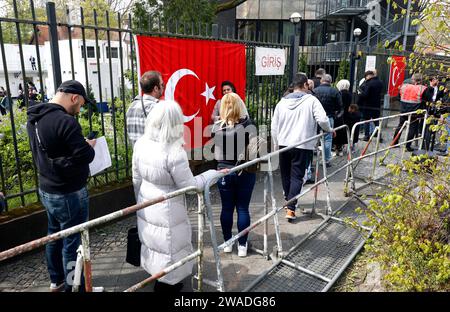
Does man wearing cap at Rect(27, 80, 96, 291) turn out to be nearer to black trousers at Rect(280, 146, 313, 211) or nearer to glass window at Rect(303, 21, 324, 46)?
black trousers at Rect(280, 146, 313, 211)

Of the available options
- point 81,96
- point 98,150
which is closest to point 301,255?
point 98,150

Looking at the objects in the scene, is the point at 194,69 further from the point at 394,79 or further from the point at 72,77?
the point at 394,79

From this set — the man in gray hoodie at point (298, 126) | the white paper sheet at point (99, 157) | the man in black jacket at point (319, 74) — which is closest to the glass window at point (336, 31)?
the man in black jacket at point (319, 74)

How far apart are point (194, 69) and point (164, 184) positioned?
3.06 meters

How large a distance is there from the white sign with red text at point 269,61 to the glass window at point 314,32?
18100mm

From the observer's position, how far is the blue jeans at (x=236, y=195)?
3.57 metres

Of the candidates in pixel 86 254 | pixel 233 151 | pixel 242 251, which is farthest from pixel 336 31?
pixel 86 254

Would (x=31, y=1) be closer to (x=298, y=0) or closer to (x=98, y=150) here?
(x=98, y=150)

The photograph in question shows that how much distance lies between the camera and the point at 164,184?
2713 mm

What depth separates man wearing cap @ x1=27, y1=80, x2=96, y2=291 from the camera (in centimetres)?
265

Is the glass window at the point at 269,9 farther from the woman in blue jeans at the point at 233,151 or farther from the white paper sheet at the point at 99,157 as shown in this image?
the white paper sheet at the point at 99,157

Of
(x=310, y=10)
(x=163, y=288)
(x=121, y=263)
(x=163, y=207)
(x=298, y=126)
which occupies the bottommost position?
(x=121, y=263)

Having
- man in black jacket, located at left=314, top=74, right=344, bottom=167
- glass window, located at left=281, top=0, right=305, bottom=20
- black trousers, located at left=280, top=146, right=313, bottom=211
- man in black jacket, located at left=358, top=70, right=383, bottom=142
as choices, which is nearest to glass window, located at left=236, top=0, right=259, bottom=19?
glass window, located at left=281, top=0, right=305, bottom=20

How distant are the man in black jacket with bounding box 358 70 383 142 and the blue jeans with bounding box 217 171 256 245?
261 inches
